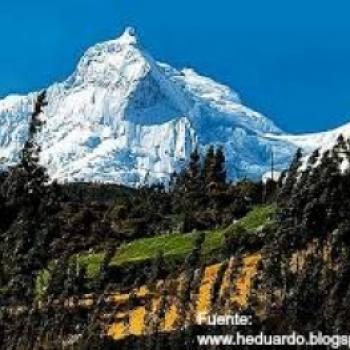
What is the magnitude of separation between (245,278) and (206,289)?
295 centimetres

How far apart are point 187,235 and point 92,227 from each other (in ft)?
68.8

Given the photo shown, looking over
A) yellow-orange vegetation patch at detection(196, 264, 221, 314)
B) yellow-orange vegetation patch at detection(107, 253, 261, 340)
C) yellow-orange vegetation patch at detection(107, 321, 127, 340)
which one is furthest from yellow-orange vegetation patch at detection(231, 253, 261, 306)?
yellow-orange vegetation patch at detection(107, 321, 127, 340)

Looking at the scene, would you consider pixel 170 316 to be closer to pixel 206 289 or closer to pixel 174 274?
pixel 174 274

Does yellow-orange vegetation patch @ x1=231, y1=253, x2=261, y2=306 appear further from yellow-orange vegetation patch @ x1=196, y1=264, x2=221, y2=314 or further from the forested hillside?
yellow-orange vegetation patch @ x1=196, y1=264, x2=221, y2=314

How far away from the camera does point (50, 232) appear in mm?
42344

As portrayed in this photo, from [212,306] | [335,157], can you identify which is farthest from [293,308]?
[335,157]

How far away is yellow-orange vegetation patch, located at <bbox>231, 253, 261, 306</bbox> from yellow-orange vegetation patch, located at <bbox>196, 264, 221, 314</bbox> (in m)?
1.66

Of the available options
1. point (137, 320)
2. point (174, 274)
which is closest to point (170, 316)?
point (137, 320)

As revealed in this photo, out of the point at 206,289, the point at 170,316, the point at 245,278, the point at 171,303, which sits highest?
the point at 245,278

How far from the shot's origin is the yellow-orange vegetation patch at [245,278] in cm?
6575

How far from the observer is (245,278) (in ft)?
241

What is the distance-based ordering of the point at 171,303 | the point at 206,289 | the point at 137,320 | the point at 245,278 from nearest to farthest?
the point at 171,303, the point at 137,320, the point at 245,278, the point at 206,289

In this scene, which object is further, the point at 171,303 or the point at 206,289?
the point at 206,289

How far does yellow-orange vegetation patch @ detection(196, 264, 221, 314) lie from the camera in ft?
216
